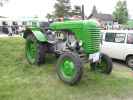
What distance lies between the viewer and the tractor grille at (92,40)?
20.7 feet

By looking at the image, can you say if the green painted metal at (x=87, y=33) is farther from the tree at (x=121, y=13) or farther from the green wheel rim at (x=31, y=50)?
the tree at (x=121, y=13)

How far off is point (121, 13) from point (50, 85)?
161 ft

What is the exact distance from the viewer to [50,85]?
243 inches

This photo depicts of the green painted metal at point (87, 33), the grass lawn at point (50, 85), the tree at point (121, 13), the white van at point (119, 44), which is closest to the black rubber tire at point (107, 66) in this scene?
the grass lawn at point (50, 85)

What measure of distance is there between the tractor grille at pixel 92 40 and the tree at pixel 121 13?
46709mm

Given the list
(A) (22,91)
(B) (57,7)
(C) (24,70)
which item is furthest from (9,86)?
(B) (57,7)

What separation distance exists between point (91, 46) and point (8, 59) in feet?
11.1

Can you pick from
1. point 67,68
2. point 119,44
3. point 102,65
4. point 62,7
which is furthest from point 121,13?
point 67,68

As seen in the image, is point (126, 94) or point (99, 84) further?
point (99, 84)

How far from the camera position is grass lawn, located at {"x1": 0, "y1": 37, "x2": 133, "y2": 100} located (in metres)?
5.56

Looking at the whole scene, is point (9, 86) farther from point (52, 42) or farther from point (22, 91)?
point (52, 42)

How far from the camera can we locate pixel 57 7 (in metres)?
55.8

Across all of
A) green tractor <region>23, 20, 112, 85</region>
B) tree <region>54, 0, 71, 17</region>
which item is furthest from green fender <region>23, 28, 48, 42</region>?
tree <region>54, 0, 71, 17</region>

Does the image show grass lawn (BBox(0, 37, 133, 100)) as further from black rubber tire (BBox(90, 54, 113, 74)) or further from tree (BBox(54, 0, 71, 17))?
tree (BBox(54, 0, 71, 17))
